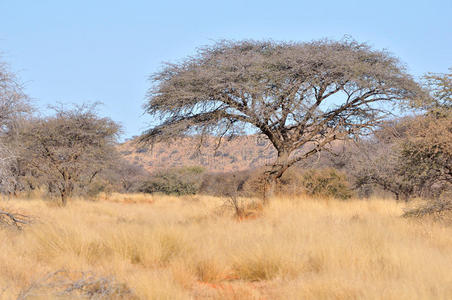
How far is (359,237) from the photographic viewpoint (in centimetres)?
714

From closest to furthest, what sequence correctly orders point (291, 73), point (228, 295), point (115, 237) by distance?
point (228, 295), point (115, 237), point (291, 73)

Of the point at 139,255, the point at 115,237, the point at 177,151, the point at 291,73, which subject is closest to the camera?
the point at 139,255

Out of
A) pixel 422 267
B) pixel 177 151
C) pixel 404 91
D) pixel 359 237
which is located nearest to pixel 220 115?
pixel 404 91

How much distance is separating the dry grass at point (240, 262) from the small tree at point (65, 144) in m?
10.7

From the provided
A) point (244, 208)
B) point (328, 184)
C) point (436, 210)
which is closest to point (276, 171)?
point (244, 208)

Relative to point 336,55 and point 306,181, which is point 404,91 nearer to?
point 336,55

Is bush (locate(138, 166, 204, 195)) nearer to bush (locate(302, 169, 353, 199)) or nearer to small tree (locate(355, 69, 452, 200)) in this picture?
bush (locate(302, 169, 353, 199))

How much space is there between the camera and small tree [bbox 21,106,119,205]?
18.2m

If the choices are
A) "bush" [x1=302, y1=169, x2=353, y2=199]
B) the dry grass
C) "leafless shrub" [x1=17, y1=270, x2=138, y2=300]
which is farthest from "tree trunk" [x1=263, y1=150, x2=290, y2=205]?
"leafless shrub" [x1=17, y1=270, x2=138, y2=300]

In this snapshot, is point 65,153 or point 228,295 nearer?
point 228,295

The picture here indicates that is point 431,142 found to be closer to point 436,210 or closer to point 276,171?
point 436,210

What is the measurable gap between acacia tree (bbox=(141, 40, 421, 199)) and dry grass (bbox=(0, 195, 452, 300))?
14.7ft

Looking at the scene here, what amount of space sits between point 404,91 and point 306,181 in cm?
975

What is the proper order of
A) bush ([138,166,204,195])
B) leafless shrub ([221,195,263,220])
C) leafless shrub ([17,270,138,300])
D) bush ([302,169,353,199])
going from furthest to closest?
bush ([138,166,204,195])
bush ([302,169,353,199])
leafless shrub ([221,195,263,220])
leafless shrub ([17,270,138,300])
